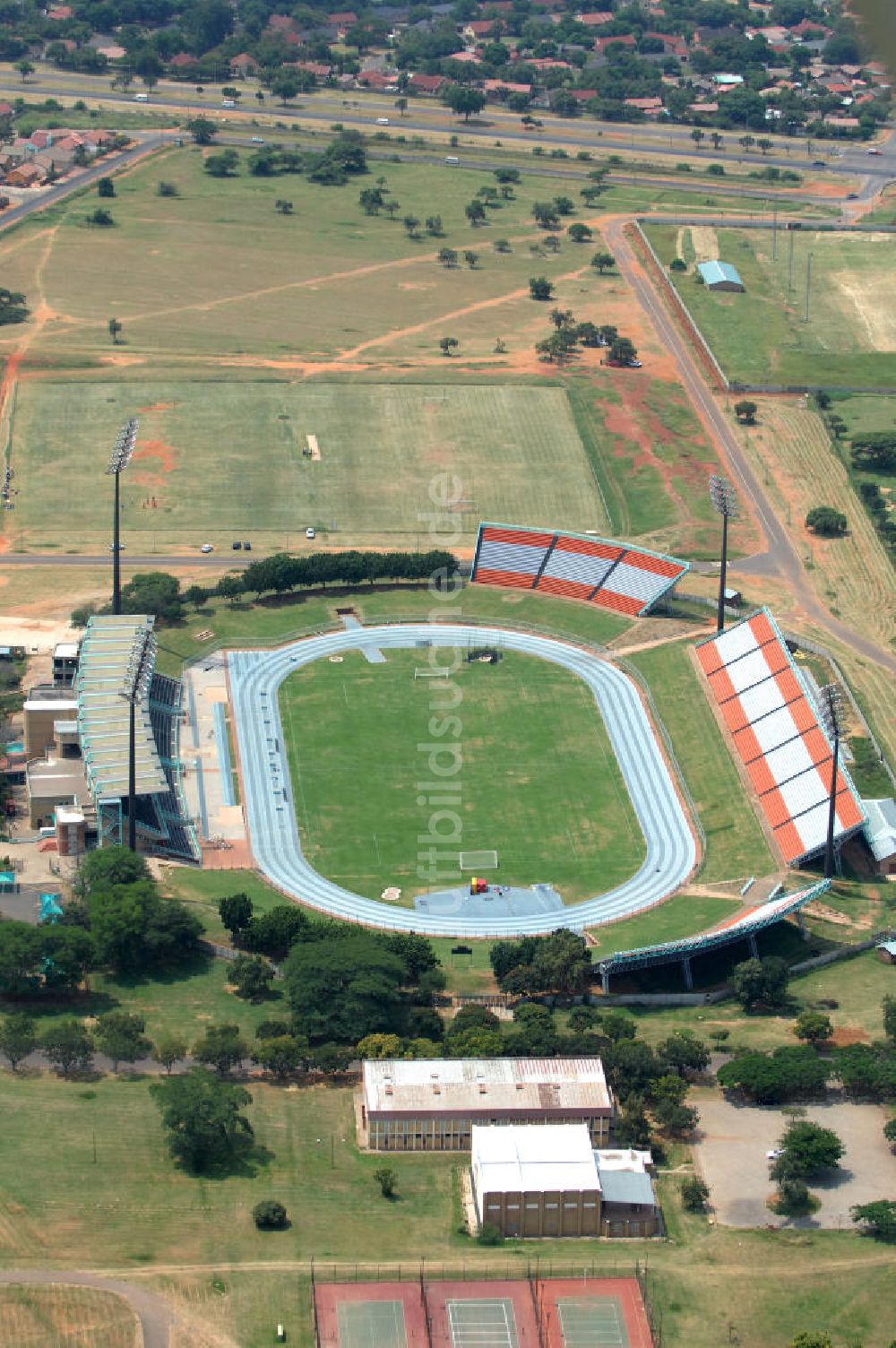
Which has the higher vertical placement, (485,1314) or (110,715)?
(485,1314)

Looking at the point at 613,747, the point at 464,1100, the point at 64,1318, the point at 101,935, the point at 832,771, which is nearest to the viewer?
the point at 64,1318

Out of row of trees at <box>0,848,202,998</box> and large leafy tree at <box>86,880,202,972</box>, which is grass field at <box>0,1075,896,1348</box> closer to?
row of trees at <box>0,848,202,998</box>

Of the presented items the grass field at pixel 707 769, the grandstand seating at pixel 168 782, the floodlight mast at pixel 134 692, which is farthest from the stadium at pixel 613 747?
the floodlight mast at pixel 134 692

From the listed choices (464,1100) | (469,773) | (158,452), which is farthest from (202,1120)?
(158,452)

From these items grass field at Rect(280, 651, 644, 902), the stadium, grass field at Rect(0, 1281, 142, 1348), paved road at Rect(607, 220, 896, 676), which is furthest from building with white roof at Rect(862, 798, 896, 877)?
grass field at Rect(0, 1281, 142, 1348)

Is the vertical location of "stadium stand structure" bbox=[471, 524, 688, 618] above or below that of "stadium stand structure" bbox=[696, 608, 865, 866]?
below

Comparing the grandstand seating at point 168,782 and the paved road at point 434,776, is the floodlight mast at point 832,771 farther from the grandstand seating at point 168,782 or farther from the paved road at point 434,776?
the grandstand seating at point 168,782

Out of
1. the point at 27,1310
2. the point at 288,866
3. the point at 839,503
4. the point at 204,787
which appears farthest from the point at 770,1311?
the point at 839,503

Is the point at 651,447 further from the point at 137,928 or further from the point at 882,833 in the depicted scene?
the point at 137,928
